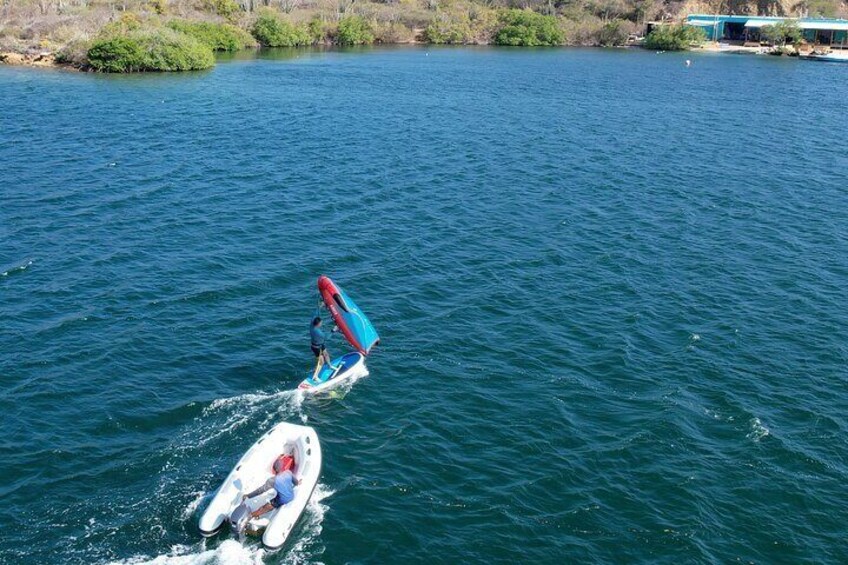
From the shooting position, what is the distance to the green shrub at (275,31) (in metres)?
165

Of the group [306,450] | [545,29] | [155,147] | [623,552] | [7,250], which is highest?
[545,29]

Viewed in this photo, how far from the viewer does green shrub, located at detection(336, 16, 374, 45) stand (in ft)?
581

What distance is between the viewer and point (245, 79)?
403 ft

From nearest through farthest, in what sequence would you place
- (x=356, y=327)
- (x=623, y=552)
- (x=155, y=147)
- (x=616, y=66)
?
A: (x=623, y=552) → (x=356, y=327) → (x=155, y=147) → (x=616, y=66)

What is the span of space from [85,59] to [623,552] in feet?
388

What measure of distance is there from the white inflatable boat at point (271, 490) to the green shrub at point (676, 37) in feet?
571

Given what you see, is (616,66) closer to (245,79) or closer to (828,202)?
(245,79)

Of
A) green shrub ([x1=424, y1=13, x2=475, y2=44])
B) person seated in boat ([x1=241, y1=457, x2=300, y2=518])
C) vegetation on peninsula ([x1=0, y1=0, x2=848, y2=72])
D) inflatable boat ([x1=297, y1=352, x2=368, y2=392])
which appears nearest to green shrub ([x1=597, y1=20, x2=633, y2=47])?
vegetation on peninsula ([x1=0, y1=0, x2=848, y2=72])

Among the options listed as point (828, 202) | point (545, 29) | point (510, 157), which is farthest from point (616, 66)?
point (828, 202)

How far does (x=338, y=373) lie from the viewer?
39.1 metres

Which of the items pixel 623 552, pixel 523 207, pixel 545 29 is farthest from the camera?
pixel 545 29

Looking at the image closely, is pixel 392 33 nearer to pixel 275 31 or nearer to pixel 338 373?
pixel 275 31

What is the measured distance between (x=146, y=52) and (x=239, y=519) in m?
108

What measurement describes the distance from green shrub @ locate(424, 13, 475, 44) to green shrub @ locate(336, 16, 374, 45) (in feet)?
49.8
